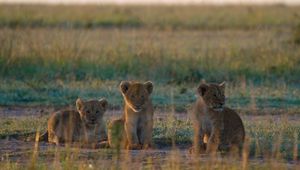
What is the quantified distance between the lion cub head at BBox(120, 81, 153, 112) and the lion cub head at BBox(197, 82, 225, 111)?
29.2 inches

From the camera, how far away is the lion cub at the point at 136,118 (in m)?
11.0

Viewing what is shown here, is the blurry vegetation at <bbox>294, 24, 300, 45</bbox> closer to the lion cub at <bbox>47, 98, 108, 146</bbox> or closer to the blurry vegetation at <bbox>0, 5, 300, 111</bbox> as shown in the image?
the blurry vegetation at <bbox>0, 5, 300, 111</bbox>

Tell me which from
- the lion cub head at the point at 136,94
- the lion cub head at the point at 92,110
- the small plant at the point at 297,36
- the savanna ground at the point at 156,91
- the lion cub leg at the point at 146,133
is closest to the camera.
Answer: the savanna ground at the point at 156,91

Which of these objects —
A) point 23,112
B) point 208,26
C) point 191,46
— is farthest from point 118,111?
point 208,26

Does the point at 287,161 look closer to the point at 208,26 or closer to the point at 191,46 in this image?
the point at 191,46

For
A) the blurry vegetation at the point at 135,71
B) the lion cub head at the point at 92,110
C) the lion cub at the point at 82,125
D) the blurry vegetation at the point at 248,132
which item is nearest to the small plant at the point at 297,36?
the blurry vegetation at the point at 135,71

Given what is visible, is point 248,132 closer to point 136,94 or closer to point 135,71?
point 136,94

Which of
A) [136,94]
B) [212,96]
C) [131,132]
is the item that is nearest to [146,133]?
[131,132]

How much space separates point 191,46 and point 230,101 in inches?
334

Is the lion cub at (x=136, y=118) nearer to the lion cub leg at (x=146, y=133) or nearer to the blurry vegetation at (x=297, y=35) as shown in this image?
the lion cub leg at (x=146, y=133)

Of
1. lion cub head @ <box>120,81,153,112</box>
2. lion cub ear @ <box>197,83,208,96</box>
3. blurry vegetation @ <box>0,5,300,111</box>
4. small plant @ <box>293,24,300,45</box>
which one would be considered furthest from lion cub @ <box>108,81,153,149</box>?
small plant @ <box>293,24,300,45</box>

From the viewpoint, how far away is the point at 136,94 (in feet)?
35.9

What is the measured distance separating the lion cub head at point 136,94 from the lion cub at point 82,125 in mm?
656

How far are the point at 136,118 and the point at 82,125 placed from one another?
1.00 metres
